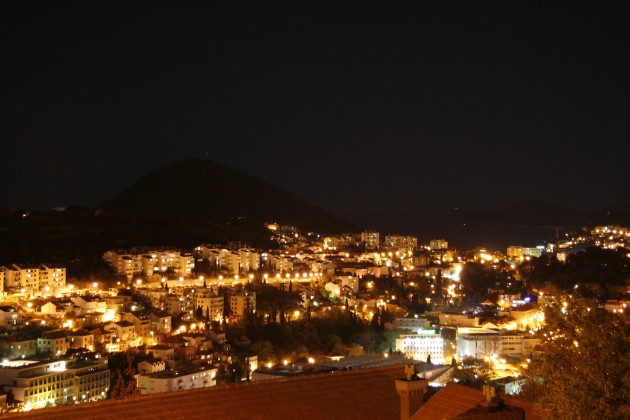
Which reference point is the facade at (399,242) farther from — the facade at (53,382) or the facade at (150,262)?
the facade at (53,382)

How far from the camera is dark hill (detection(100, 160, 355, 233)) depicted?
69188mm

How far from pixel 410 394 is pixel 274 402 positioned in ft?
2.73

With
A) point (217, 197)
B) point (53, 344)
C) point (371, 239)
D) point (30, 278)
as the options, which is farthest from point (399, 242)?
point (53, 344)

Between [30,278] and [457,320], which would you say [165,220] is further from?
[457,320]

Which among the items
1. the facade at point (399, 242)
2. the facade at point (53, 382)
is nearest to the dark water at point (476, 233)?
the facade at point (399, 242)

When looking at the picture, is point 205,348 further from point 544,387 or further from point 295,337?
point 544,387

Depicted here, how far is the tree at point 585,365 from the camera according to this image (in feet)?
11.3

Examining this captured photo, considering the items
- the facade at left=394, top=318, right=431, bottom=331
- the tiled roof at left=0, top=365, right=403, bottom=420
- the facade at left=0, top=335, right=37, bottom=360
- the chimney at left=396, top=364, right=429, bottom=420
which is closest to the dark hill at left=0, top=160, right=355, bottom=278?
the facade at left=0, top=335, right=37, bottom=360

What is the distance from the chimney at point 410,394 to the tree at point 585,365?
0.78m

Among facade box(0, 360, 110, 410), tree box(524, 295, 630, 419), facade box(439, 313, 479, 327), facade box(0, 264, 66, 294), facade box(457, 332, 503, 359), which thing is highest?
tree box(524, 295, 630, 419)

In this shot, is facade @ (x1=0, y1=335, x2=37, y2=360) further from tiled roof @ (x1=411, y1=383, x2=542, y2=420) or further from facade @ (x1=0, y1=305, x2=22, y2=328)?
tiled roof @ (x1=411, y1=383, x2=542, y2=420)

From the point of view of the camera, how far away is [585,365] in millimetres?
3535

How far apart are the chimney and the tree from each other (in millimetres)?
779

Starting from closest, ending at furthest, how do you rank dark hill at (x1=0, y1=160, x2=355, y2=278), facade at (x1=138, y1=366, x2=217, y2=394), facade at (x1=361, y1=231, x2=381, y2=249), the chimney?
A: the chimney, facade at (x1=138, y1=366, x2=217, y2=394), dark hill at (x1=0, y1=160, x2=355, y2=278), facade at (x1=361, y1=231, x2=381, y2=249)
